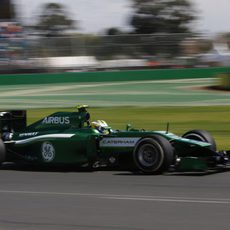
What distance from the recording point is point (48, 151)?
32.8 ft

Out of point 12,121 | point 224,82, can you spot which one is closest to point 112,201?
point 12,121

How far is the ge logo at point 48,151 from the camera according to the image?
9.97 metres

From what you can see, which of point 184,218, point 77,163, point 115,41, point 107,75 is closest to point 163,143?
point 77,163

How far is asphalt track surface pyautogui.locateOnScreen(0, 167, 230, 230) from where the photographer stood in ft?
20.1

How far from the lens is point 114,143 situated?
9.61 m

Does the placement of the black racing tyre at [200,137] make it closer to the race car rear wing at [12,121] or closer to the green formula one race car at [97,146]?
the green formula one race car at [97,146]

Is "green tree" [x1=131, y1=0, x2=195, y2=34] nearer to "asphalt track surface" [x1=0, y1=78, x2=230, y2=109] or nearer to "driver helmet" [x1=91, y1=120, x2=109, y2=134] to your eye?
"asphalt track surface" [x1=0, y1=78, x2=230, y2=109]

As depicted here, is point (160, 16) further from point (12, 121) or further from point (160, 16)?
point (12, 121)

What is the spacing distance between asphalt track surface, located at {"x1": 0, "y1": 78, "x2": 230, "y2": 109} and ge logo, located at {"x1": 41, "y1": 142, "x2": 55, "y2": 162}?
11103 mm

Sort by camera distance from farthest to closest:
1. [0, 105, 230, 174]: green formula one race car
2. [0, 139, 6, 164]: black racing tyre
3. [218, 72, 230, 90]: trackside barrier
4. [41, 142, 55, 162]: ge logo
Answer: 1. [218, 72, 230, 90]: trackside barrier
2. [0, 139, 6, 164]: black racing tyre
3. [41, 142, 55, 162]: ge logo
4. [0, 105, 230, 174]: green formula one race car

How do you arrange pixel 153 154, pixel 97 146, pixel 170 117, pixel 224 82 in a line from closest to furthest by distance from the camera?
pixel 153 154
pixel 97 146
pixel 170 117
pixel 224 82

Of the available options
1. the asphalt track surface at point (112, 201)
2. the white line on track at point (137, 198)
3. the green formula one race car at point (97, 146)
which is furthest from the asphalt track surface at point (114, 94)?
the white line on track at point (137, 198)

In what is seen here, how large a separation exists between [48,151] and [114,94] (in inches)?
512

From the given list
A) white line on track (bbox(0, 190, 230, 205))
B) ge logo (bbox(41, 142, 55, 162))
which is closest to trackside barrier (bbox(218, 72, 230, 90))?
ge logo (bbox(41, 142, 55, 162))
